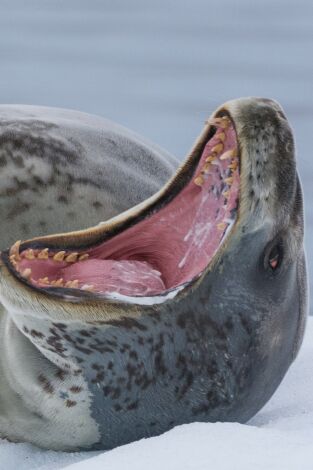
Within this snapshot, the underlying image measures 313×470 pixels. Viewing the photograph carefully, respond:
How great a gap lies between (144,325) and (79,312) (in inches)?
5.3

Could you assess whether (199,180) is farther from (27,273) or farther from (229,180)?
(27,273)

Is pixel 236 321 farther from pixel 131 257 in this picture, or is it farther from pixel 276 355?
pixel 131 257

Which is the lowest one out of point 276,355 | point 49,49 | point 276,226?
point 49,49

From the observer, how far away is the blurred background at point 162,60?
7012mm

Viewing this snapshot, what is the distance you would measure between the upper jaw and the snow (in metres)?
0.33

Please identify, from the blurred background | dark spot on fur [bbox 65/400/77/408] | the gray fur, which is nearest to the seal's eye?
dark spot on fur [bbox 65/400/77/408]

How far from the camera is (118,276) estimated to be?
9.19 ft

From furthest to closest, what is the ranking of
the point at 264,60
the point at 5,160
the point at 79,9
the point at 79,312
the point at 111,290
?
1. the point at 79,9
2. the point at 264,60
3. the point at 5,160
4. the point at 111,290
5. the point at 79,312

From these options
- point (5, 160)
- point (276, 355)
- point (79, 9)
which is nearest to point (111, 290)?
point (276, 355)

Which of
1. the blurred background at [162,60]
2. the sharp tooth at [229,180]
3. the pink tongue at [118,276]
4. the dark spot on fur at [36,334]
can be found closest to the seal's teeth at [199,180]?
the sharp tooth at [229,180]

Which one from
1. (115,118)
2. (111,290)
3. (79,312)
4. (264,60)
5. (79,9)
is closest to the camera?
(79,312)

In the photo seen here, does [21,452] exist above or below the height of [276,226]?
below

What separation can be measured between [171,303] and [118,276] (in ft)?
0.77

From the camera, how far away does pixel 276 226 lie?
8.63 feet
